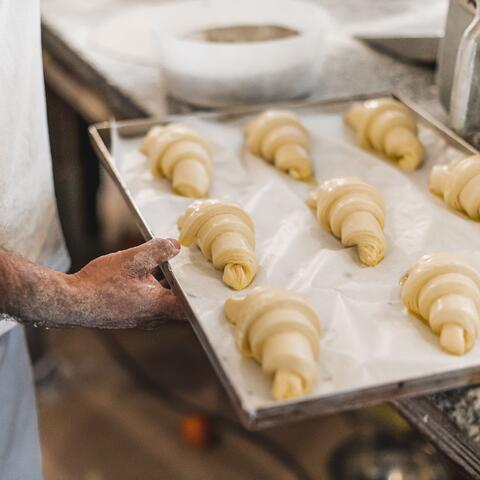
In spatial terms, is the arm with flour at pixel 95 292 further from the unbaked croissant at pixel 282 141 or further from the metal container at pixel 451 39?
the metal container at pixel 451 39

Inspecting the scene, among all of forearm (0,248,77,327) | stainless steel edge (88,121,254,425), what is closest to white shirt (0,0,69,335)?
stainless steel edge (88,121,254,425)

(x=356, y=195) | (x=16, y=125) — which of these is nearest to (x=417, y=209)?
(x=356, y=195)

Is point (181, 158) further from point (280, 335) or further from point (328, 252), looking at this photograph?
point (280, 335)

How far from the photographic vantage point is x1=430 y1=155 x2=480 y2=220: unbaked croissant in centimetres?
115

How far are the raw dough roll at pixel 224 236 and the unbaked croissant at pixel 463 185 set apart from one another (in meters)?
0.30

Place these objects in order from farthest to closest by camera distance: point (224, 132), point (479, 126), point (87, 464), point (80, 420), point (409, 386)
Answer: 1. point (80, 420)
2. point (87, 464)
3. point (224, 132)
4. point (479, 126)
5. point (409, 386)

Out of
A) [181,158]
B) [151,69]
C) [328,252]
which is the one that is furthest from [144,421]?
[328,252]

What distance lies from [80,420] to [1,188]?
121 centimetres

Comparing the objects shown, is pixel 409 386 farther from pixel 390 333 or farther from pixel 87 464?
pixel 87 464

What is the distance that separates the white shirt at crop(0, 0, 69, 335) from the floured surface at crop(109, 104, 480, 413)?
0.14 metres

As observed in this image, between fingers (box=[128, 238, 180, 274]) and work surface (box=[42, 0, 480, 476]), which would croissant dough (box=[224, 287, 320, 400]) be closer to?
fingers (box=[128, 238, 180, 274])

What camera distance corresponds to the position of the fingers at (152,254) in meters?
0.98

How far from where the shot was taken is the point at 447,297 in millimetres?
919

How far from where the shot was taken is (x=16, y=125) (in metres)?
1.16
